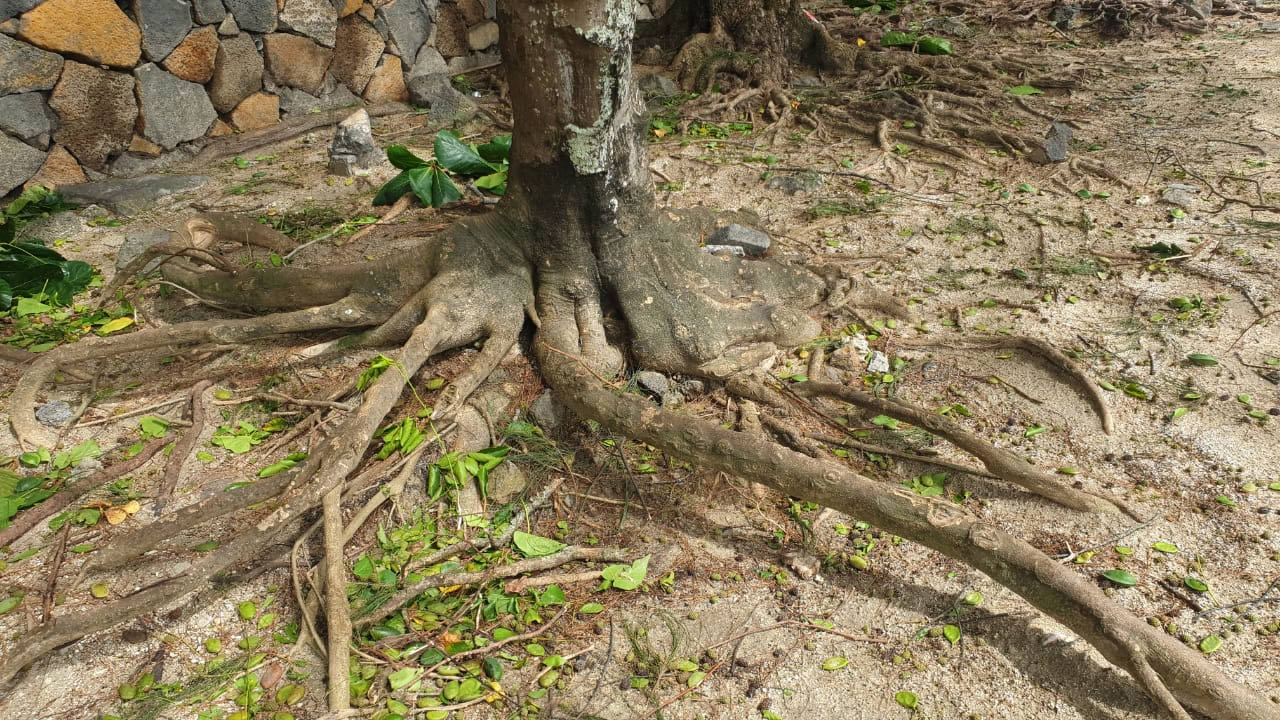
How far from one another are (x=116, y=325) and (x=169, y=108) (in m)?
2.69

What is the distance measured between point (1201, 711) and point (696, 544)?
1.58m

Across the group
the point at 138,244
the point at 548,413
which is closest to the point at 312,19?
the point at 138,244

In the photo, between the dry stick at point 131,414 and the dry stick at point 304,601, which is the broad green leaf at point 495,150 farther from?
the dry stick at point 304,601

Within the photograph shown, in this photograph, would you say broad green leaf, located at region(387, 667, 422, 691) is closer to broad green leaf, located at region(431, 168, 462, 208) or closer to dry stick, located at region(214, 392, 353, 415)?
dry stick, located at region(214, 392, 353, 415)

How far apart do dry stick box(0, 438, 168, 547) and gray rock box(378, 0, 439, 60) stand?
198 inches

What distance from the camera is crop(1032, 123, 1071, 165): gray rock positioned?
568cm

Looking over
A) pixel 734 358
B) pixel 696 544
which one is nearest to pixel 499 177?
pixel 734 358

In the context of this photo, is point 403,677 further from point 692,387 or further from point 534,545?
point 692,387

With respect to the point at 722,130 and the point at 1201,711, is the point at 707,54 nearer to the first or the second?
the point at 722,130

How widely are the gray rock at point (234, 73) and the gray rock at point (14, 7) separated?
118cm

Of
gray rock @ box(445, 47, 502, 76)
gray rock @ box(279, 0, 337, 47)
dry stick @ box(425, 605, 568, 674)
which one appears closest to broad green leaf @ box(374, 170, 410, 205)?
gray rock @ box(279, 0, 337, 47)

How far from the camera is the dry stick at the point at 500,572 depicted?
255cm

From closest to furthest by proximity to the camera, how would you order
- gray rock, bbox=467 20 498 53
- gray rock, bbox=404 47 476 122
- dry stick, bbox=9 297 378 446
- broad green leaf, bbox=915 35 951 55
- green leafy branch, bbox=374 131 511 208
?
dry stick, bbox=9 297 378 446 < green leafy branch, bbox=374 131 511 208 < gray rock, bbox=404 47 476 122 < gray rock, bbox=467 20 498 53 < broad green leaf, bbox=915 35 951 55

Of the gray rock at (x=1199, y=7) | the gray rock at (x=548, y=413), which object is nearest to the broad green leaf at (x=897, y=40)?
the gray rock at (x=1199, y=7)
